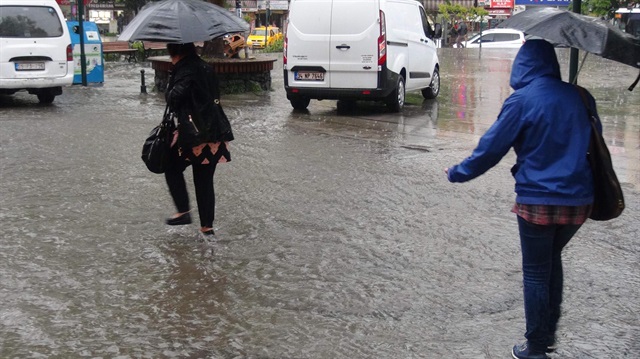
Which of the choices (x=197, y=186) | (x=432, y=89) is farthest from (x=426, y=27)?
(x=197, y=186)

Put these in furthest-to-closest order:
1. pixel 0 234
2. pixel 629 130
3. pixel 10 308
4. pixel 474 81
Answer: pixel 474 81 < pixel 629 130 < pixel 0 234 < pixel 10 308

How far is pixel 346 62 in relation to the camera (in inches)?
585

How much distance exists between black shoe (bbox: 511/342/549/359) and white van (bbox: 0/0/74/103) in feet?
42.9

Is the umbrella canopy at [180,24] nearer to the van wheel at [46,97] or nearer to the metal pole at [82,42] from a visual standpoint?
the van wheel at [46,97]

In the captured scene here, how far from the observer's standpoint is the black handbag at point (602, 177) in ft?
14.3

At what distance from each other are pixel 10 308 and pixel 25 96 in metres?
14.1

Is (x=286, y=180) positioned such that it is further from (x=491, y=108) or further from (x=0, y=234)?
(x=491, y=108)

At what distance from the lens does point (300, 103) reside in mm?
16094

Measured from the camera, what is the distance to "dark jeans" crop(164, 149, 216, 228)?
6875 millimetres

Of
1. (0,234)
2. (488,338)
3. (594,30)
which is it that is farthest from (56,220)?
(594,30)

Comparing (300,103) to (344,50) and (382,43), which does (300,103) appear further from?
(382,43)

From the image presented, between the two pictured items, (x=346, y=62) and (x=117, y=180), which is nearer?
(x=117, y=180)

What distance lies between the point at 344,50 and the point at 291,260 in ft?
29.0

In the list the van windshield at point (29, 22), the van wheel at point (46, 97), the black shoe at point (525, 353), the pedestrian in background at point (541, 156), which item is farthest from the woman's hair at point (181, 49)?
the van wheel at point (46, 97)
